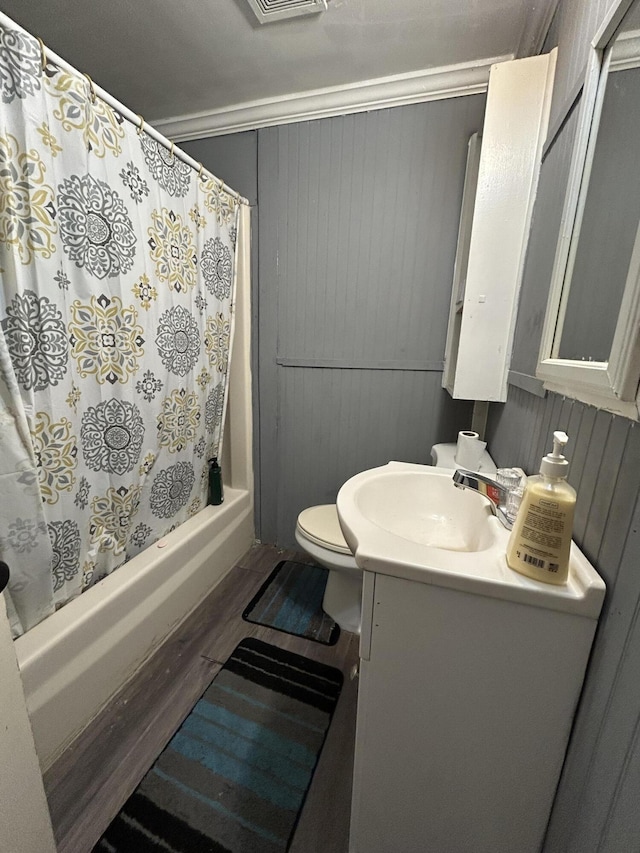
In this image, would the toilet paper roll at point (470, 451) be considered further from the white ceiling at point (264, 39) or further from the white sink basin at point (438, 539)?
the white ceiling at point (264, 39)

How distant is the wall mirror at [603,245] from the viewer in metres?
0.46

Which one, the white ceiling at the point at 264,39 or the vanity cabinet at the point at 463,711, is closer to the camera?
the vanity cabinet at the point at 463,711

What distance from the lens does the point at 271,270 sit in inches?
64.5

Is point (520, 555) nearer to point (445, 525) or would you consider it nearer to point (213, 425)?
point (445, 525)

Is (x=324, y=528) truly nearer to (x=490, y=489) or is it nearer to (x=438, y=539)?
(x=438, y=539)

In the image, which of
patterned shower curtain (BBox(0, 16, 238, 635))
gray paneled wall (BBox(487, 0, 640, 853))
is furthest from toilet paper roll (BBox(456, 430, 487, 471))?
patterned shower curtain (BBox(0, 16, 238, 635))

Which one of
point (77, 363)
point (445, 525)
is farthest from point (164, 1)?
point (445, 525)

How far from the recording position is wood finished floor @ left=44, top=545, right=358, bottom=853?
2.70 feet

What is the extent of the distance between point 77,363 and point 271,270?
1.00 metres

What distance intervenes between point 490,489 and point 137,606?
3.98 ft

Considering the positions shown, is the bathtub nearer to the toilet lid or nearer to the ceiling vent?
the toilet lid

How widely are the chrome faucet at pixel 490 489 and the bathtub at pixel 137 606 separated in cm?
110

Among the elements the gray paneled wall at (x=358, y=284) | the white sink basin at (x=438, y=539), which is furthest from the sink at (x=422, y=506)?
the gray paneled wall at (x=358, y=284)

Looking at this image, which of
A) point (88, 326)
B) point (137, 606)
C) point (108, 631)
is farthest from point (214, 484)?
point (88, 326)
